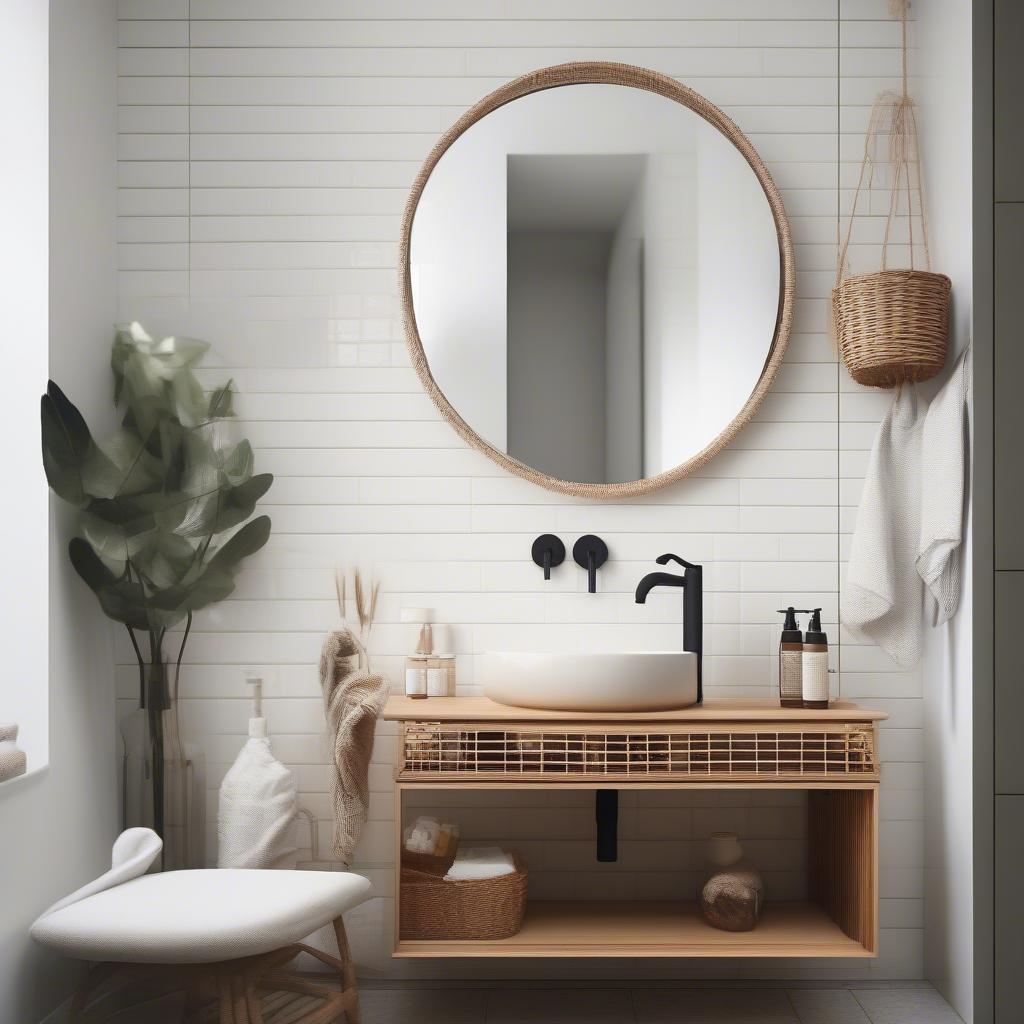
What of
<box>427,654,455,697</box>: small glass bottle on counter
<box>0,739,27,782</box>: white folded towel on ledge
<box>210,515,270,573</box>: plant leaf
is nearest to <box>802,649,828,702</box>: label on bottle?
<box>427,654,455,697</box>: small glass bottle on counter

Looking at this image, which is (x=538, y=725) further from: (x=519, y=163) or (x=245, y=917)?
(x=519, y=163)

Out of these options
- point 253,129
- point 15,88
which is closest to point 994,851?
point 253,129

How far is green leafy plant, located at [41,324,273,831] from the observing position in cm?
219

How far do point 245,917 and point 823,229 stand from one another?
1.98 m

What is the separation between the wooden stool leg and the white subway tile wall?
1.13ft

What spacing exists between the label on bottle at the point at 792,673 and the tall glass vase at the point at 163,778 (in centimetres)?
134

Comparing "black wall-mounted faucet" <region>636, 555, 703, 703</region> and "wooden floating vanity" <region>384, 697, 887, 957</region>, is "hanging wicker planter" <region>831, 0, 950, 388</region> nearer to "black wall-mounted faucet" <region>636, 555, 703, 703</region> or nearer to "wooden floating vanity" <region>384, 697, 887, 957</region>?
"black wall-mounted faucet" <region>636, 555, 703, 703</region>

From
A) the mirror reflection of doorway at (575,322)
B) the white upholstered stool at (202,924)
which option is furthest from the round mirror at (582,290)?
the white upholstered stool at (202,924)

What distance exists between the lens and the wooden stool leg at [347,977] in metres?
2.07

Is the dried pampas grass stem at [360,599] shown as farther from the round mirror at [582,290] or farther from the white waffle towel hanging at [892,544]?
the white waffle towel hanging at [892,544]

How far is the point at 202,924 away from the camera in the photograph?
1.76 meters

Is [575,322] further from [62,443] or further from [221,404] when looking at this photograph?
[62,443]

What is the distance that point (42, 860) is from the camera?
6.88ft

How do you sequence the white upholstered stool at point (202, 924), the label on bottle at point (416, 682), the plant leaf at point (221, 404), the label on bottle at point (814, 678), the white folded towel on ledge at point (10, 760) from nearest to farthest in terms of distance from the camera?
the white upholstered stool at point (202, 924), the white folded towel on ledge at point (10, 760), the label on bottle at point (814, 678), the label on bottle at point (416, 682), the plant leaf at point (221, 404)
